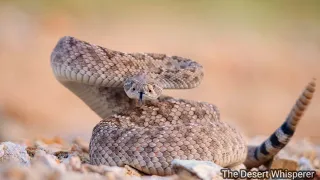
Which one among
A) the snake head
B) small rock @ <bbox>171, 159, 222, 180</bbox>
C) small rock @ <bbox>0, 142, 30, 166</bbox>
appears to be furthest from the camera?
the snake head

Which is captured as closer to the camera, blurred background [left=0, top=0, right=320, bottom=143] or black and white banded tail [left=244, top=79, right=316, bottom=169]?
black and white banded tail [left=244, top=79, right=316, bottom=169]

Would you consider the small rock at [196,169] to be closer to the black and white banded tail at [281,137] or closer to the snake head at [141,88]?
the black and white banded tail at [281,137]

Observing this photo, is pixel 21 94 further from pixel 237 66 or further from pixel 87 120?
pixel 237 66

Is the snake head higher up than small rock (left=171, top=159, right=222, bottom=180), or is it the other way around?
the snake head

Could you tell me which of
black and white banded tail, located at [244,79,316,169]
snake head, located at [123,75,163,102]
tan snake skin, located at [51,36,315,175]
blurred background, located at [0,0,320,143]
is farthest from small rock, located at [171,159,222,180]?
blurred background, located at [0,0,320,143]

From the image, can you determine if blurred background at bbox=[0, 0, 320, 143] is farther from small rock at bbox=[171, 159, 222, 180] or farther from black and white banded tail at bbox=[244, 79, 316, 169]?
small rock at bbox=[171, 159, 222, 180]

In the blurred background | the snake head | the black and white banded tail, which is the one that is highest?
the snake head
